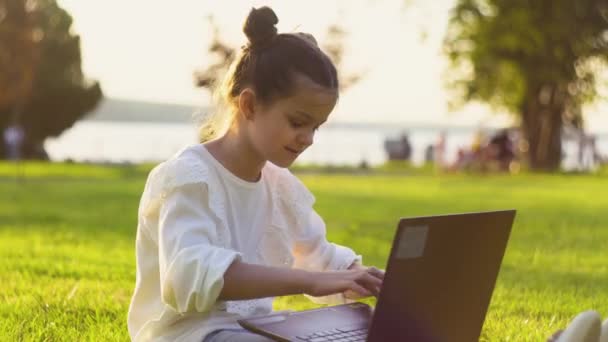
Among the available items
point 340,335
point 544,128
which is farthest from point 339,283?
point 544,128

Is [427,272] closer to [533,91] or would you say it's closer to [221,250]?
[221,250]

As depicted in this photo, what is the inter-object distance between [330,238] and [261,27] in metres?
6.18

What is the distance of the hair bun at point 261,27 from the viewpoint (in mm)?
3205

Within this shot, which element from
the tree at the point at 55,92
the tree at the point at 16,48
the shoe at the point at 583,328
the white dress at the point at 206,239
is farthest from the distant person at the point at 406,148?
the shoe at the point at 583,328

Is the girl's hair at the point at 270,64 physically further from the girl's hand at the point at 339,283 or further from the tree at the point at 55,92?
the tree at the point at 55,92

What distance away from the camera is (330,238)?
365 inches

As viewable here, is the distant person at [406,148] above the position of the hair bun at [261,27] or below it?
below

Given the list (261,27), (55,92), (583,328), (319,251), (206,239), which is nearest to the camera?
(583,328)

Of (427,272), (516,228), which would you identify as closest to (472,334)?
(427,272)

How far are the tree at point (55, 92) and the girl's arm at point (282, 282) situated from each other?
28855 millimetres

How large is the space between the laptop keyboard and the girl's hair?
731 mm

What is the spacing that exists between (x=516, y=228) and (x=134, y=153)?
18617 mm

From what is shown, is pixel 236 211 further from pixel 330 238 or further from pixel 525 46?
pixel 525 46

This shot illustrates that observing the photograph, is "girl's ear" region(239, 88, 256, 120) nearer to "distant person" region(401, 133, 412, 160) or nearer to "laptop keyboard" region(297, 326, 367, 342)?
"laptop keyboard" region(297, 326, 367, 342)
